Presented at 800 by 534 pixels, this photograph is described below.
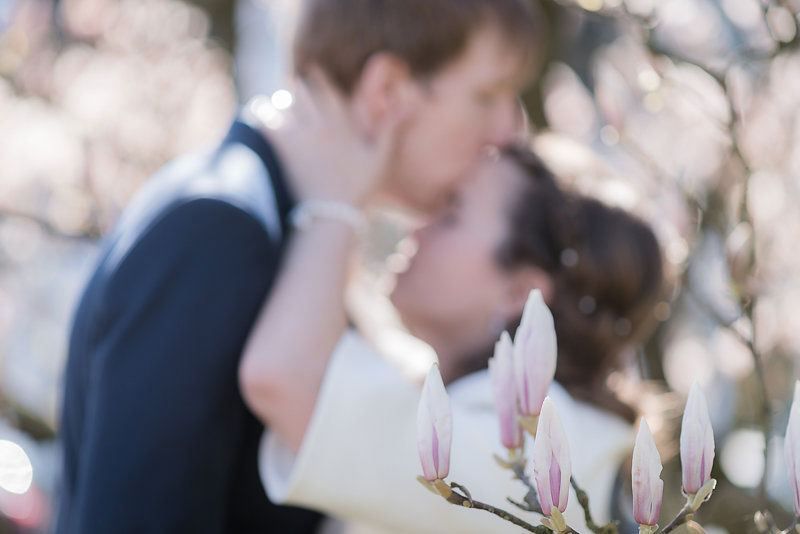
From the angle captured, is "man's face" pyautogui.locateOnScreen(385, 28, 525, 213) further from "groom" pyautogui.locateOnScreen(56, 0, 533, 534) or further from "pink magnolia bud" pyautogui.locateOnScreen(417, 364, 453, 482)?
"pink magnolia bud" pyautogui.locateOnScreen(417, 364, 453, 482)

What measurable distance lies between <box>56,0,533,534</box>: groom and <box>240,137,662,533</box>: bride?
3.1 inches

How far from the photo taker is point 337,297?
1.89 metres

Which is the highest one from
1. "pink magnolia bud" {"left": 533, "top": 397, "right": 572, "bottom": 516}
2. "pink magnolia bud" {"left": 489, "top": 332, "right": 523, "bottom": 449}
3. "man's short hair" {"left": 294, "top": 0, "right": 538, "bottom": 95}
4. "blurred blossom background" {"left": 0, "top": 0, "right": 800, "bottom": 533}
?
"pink magnolia bud" {"left": 533, "top": 397, "right": 572, "bottom": 516}

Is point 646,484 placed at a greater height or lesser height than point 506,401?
greater

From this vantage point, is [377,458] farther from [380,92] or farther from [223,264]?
[380,92]

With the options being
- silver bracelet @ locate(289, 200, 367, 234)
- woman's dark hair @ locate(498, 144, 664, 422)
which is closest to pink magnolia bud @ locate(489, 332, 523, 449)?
silver bracelet @ locate(289, 200, 367, 234)

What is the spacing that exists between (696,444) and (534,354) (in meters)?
0.23

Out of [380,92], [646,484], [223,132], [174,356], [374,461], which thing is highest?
[646,484]

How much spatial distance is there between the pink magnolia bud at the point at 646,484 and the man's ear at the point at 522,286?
140 cm

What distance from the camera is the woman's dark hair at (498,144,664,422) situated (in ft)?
7.66

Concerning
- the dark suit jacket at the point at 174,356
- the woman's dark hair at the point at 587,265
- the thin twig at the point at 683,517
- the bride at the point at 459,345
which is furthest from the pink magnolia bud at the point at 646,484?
the woman's dark hair at the point at 587,265

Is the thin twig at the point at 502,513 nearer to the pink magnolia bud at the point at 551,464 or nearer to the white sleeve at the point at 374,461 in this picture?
the pink magnolia bud at the point at 551,464

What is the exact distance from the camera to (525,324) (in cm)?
118

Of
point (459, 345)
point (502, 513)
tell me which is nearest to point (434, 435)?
point (502, 513)
